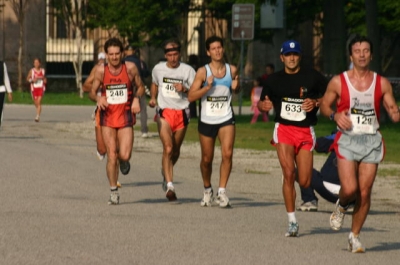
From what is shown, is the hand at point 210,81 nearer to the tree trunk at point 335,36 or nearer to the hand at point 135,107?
the hand at point 135,107

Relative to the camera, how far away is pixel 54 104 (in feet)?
152

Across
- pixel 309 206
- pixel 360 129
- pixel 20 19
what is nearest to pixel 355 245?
pixel 360 129

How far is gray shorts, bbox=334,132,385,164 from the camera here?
1034 cm

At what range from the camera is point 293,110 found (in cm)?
1182

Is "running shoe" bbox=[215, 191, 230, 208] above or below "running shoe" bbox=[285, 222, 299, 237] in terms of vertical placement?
below

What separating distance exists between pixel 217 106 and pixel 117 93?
43.2 inches

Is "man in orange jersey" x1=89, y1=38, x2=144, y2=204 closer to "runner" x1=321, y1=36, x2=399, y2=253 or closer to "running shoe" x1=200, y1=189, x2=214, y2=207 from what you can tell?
"running shoe" x1=200, y1=189, x2=214, y2=207

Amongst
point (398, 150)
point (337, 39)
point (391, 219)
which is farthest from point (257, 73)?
point (391, 219)

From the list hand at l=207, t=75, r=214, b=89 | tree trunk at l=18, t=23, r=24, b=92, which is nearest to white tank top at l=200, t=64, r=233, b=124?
hand at l=207, t=75, r=214, b=89

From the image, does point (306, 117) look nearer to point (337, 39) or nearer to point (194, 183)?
point (194, 183)

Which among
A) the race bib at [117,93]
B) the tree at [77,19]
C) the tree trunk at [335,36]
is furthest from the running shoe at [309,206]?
the tree at [77,19]

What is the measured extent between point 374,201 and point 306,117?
13.0 feet

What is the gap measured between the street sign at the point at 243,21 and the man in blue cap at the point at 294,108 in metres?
24.0

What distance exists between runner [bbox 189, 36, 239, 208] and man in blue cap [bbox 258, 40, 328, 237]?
2195 millimetres
